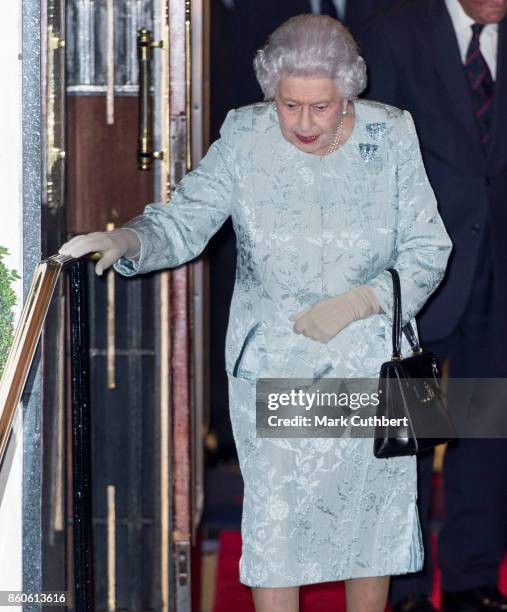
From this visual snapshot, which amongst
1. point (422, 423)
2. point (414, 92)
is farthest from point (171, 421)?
point (414, 92)

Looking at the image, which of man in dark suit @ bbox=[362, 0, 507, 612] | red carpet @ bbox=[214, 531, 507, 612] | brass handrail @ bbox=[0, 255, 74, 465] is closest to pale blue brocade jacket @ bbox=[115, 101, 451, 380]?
brass handrail @ bbox=[0, 255, 74, 465]

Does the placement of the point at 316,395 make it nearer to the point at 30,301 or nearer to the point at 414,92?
the point at 30,301

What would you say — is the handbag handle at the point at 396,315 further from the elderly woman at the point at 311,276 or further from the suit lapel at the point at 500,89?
the suit lapel at the point at 500,89

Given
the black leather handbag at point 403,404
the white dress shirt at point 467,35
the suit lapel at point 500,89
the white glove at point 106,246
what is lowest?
the black leather handbag at point 403,404

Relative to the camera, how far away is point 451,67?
387cm

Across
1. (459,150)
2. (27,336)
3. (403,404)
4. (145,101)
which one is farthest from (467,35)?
(27,336)

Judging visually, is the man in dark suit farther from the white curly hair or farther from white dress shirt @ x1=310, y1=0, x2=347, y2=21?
the white curly hair

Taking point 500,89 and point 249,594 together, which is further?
point 249,594

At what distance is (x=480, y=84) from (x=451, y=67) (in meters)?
0.14

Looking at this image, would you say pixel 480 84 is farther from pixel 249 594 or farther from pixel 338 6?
pixel 249 594

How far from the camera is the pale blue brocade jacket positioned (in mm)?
3094

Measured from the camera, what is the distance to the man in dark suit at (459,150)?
12.8 ft

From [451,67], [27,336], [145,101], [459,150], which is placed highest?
[451,67]

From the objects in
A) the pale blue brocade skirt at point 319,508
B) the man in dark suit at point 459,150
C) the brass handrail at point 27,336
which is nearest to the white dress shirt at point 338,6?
→ the man in dark suit at point 459,150
